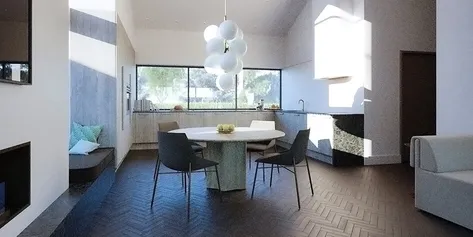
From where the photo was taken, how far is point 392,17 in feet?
18.8

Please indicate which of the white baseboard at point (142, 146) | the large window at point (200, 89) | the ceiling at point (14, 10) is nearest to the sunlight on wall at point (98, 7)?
the ceiling at point (14, 10)

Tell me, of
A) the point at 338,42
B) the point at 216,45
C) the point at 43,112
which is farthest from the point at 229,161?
the point at 338,42

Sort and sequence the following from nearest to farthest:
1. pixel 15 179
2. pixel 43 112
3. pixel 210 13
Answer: pixel 15 179
pixel 43 112
pixel 210 13

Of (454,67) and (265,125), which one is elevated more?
(454,67)

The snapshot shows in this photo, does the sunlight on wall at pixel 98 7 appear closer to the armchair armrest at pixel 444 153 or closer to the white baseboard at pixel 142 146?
the white baseboard at pixel 142 146

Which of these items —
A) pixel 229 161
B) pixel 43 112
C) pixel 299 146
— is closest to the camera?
pixel 43 112

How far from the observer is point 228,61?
4.23m

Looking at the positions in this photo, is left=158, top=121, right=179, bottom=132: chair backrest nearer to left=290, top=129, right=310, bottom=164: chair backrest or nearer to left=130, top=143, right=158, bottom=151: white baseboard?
left=290, top=129, right=310, bottom=164: chair backrest

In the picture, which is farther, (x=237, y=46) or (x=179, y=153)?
(x=237, y=46)

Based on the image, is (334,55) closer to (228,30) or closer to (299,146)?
(228,30)

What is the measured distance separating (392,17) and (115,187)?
530 cm

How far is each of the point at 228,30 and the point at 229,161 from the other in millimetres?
1632

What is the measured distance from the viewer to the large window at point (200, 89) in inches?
317

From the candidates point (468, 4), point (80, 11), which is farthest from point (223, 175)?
point (468, 4)
